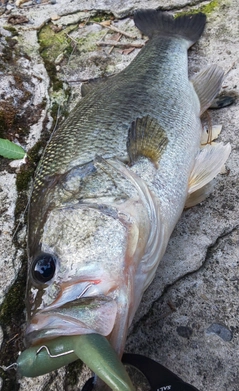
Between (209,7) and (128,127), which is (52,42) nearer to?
(209,7)

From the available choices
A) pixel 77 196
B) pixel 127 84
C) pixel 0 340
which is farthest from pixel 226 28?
pixel 0 340

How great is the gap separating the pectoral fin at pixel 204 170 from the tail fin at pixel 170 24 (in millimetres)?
1550

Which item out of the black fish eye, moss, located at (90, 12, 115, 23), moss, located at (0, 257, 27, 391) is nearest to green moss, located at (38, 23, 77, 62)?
moss, located at (90, 12, 115, 23)

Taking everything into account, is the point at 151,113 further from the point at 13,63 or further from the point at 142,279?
the point at 13,63

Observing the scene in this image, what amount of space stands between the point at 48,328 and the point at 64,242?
422mm

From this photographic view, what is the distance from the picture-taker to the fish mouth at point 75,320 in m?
1.57

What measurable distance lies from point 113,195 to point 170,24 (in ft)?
7.99

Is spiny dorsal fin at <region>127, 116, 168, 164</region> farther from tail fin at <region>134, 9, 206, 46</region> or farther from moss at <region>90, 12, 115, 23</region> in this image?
moss at <region>90, 12, 115, 23</region>

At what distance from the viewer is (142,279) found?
197 cm

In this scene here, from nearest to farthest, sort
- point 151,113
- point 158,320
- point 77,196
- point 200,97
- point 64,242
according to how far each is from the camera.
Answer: point 64,242 < point 77,196 < point 158,320 < point 151,113 < point 200,97

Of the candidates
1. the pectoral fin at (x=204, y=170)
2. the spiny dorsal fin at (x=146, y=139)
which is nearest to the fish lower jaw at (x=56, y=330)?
the spiny dorsal fin at (x=146, y=139)

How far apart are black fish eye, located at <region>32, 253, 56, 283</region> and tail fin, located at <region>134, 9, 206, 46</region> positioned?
2.59 metres

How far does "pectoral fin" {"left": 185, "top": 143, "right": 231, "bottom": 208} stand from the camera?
2512 mm

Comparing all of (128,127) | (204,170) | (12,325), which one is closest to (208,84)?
(204,170)
